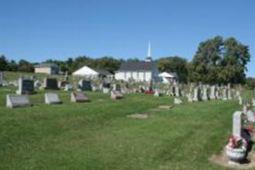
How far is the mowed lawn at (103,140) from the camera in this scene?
11.2 m

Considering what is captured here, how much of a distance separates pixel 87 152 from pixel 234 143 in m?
4.50

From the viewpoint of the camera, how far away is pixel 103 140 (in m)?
14.0

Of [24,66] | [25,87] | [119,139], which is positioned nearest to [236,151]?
[119,139]

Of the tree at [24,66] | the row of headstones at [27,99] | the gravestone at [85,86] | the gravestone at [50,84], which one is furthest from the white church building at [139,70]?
the row of headstones at [27,99]

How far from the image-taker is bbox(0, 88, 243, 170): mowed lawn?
1121 centimetres

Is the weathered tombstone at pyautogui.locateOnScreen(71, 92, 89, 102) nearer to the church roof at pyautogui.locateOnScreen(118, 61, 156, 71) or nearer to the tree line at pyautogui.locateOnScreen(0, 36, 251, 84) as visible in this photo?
the tree line at pyautogui.locateOnScreen(0, 36, 251, 84)

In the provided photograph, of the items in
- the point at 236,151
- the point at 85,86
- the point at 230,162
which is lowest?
the point at 230,162

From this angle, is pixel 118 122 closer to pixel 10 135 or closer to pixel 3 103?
pixel 10 135

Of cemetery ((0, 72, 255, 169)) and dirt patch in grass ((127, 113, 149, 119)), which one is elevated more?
dirt patch in grass ((127, 113, 149, 119))

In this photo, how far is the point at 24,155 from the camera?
11.3 metres

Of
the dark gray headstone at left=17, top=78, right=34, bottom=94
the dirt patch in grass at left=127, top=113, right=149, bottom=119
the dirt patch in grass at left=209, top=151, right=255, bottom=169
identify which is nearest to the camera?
the dirt patch in grass at left=209, top=151, right=255, bottom=169

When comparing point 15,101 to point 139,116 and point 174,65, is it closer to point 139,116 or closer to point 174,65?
point 139,116

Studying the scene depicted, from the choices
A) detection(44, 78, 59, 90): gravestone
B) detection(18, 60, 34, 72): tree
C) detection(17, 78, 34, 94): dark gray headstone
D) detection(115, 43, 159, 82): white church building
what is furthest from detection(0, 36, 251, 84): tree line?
detection(17, 78, 34, 94): dark gray headstone

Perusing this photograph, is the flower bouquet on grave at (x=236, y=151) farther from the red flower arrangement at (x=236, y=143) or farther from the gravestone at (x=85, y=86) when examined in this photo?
the gravestone at (x=85, y=86)
